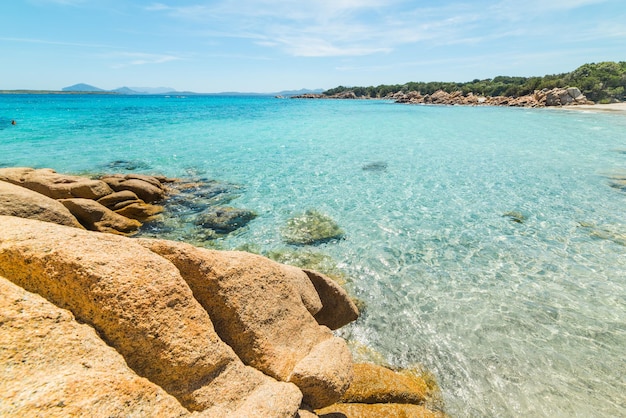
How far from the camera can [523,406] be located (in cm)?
535

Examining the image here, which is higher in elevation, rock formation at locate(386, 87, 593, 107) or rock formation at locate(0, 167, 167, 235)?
rock formation at locate(386, 87, 593, 107)

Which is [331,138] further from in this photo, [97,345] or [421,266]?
[97,345]

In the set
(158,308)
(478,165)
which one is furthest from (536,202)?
(158,308)

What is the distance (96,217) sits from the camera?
1093cm

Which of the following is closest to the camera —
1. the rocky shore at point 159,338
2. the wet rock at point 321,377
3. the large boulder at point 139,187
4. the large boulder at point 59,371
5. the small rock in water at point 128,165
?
the large boulder at point 59,371

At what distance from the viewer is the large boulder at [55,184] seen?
12016 mm

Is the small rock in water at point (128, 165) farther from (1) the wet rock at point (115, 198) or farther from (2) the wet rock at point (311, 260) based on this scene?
(2) the wet rock at point (311, 260)

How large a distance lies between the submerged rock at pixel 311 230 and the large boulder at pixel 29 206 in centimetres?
644

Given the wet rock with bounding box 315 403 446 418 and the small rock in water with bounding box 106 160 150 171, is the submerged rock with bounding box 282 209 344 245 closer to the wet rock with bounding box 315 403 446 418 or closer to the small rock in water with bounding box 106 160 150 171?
the wet rock with bounding box 315 403 446 418

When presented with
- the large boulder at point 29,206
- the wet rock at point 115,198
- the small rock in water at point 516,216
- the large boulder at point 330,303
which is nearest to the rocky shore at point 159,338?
the large boulder at point 330,303

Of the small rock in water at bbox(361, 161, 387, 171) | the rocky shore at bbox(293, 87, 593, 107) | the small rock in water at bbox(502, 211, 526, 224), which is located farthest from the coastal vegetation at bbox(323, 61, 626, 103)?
the small rock in water at bbox(502, 211, 526, 224)

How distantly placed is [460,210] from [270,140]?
22667mm

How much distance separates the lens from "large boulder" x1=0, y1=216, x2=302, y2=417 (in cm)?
301

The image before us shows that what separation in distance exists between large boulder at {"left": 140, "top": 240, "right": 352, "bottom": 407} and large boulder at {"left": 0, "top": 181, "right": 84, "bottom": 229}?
5067 mm
